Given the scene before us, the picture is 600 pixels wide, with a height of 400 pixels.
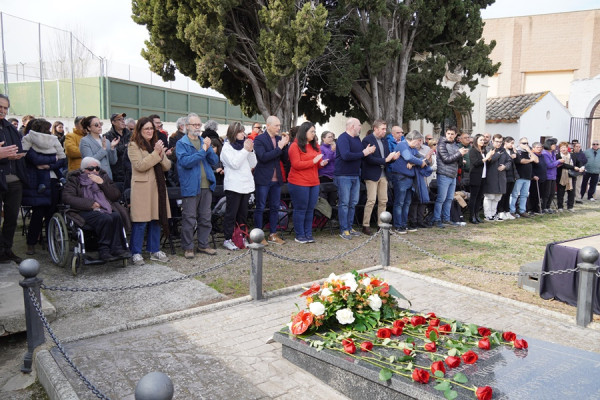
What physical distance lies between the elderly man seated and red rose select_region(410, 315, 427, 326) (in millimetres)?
3951

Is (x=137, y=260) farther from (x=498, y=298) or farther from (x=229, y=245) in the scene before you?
(x=498, y=298)

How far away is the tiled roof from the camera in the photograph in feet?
76.0

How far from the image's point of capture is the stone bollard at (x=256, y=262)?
532cm

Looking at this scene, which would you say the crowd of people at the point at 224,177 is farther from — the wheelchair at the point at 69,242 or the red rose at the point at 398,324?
the red rose at the point at 398,324

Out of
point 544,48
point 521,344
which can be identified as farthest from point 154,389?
point 544,48

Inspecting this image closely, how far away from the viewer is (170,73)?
48.1 feet

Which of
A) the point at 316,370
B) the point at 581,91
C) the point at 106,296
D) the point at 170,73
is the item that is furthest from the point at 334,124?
the point at 316,370

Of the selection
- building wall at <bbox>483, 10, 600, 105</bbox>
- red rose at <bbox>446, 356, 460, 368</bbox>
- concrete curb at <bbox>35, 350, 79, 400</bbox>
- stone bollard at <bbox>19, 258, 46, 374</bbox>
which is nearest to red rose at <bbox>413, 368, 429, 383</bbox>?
red rose at <bbox>446, 356, 460, 368</bbox>

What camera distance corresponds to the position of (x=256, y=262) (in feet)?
17.6

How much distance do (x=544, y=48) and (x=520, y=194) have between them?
30678 mm

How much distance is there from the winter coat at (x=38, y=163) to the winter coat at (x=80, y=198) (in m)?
0.96

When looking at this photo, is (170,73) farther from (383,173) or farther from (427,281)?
(427,281)

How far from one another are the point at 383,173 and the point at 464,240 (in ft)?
6.42

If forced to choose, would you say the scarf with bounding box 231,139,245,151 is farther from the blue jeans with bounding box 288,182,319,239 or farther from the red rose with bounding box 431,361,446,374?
the red rose with bounding box 431,361,446,374
